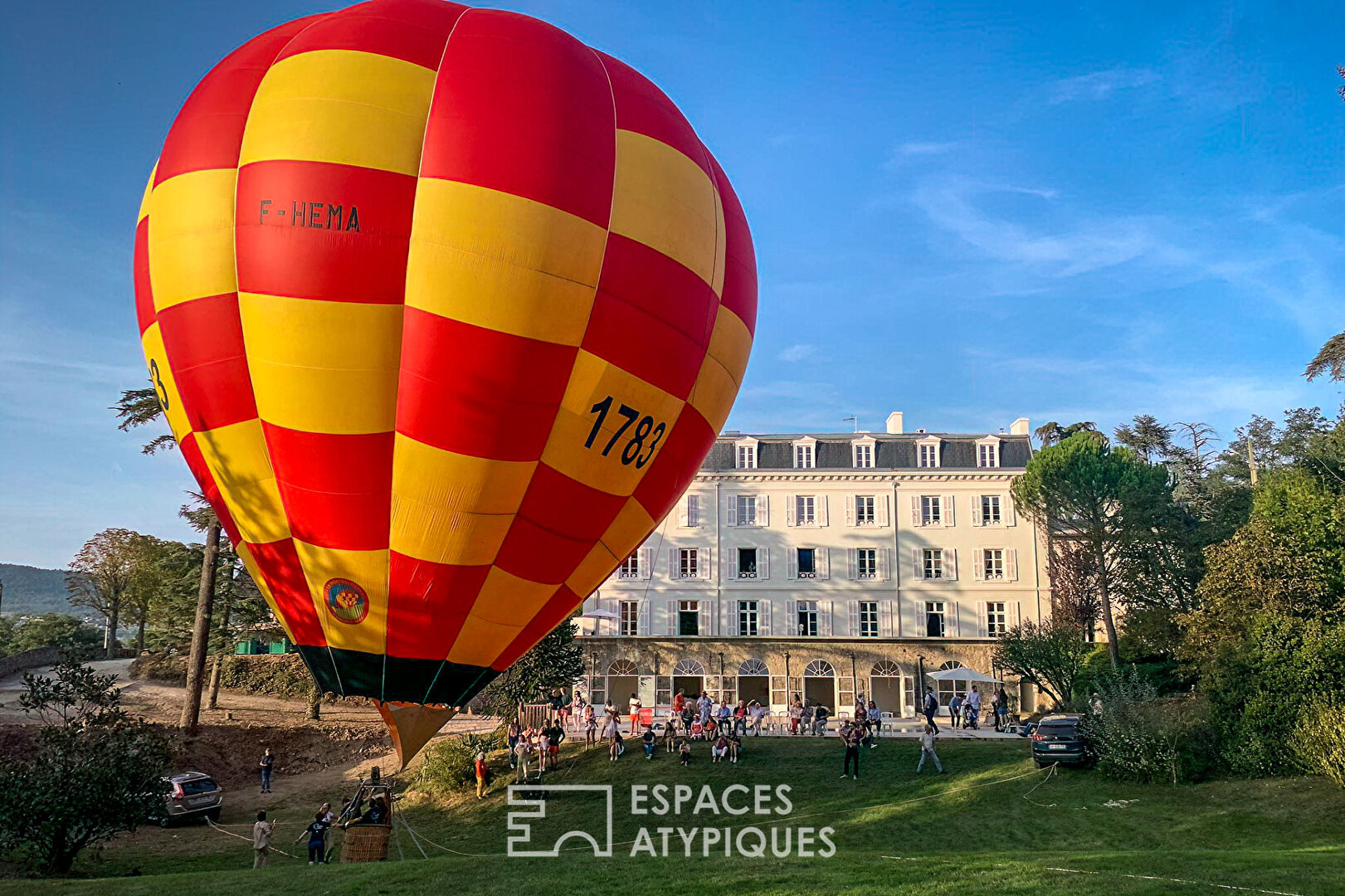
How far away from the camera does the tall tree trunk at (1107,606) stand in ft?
120

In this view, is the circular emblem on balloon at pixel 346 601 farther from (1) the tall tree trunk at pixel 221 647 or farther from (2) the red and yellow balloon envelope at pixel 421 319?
(1) the tall tree trunk at pixel 221 647

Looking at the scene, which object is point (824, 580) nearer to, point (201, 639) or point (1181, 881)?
point (201, 639)

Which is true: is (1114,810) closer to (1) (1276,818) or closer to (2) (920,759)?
(1) (1276,818)

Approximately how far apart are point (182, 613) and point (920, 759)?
3146cm

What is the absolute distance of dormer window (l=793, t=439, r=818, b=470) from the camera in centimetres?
4391

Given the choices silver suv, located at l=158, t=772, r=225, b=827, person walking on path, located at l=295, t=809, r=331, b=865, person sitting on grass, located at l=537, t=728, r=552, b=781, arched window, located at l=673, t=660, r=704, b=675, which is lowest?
silver suv, located at l=158, t=772, r=225, b=827

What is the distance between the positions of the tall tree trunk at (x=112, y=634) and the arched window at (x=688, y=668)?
3543cm

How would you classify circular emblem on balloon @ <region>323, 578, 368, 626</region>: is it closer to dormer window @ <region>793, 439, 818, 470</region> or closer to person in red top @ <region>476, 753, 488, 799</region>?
person in red top @ <region>476, 753, 488, 799</region>

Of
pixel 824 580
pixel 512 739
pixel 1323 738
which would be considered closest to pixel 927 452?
pixel 824 580

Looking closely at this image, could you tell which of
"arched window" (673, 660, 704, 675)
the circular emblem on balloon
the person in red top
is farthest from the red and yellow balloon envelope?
"arched window" (673, 660, 704, 675)

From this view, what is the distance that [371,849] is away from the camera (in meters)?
15.1

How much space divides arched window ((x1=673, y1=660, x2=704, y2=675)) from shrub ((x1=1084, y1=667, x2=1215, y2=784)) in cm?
2026

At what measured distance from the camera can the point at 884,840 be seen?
17938 millimetres

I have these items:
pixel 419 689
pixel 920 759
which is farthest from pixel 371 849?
pixel 920 759
